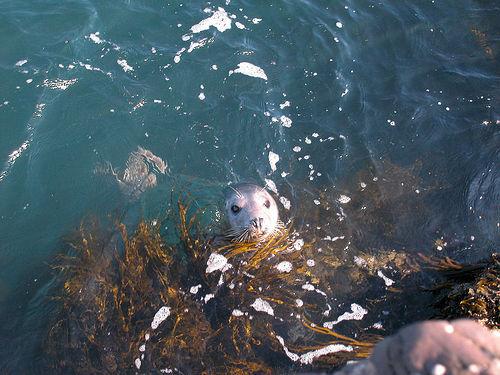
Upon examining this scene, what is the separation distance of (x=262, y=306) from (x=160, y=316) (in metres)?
1.13

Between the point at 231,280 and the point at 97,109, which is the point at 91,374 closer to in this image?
the point at 231,280

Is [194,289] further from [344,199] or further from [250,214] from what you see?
[344,199]

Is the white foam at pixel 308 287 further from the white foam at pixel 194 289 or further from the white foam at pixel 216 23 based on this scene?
the white foam at pixel 216 23

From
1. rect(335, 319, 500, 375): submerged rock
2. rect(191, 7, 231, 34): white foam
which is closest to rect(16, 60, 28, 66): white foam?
rect(191, 7, 231, 34): white foam

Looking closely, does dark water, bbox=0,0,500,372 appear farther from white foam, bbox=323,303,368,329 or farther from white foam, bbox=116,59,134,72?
white foam, bbox=323,303,368,329

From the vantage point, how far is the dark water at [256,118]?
5.95 metres

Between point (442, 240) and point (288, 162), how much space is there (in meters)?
2.24

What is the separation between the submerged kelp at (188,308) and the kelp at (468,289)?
2.89ft

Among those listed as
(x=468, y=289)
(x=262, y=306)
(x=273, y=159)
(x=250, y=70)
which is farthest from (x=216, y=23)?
(x=468, y=289)

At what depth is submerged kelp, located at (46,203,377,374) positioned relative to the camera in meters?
4.86

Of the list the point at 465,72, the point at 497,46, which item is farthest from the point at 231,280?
the point at 497,46

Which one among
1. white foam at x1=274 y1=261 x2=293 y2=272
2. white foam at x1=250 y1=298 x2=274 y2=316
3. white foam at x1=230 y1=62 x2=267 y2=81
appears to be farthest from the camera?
white foam at x1=230 y1=62 x2=267 y2=81

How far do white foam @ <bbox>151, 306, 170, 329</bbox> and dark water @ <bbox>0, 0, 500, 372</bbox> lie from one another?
1220mm

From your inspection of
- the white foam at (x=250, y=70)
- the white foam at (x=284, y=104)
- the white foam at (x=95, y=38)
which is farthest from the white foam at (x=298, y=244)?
the white foam at (x=95, y=38)
